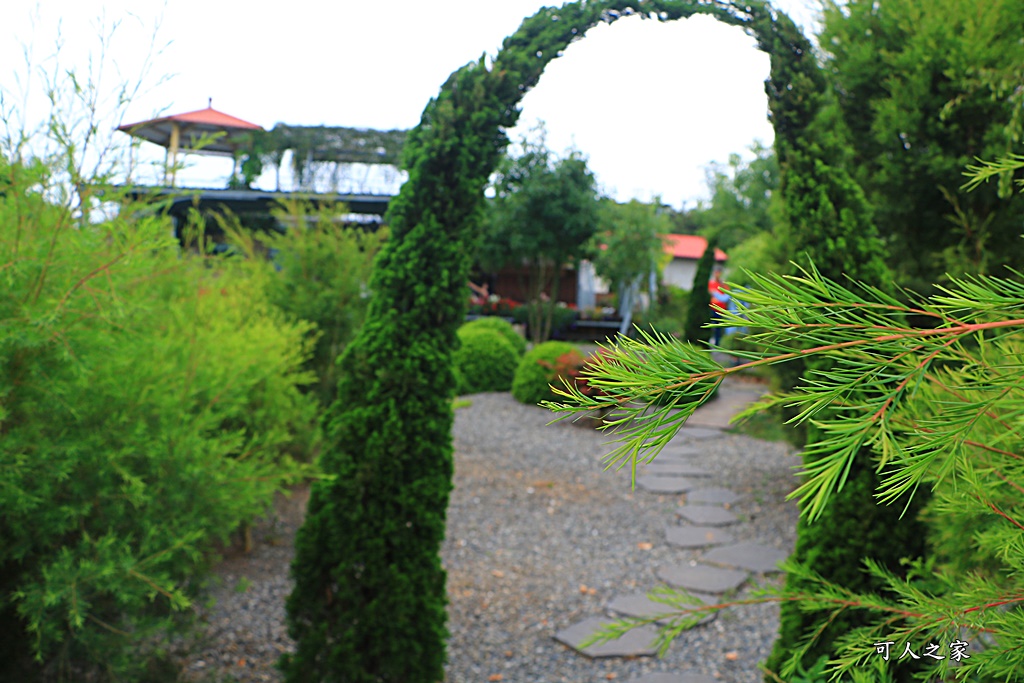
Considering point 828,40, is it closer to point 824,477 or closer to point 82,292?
point 82,292

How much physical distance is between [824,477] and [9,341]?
1990 millimetres

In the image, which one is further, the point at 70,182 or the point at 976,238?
the point at 976,238

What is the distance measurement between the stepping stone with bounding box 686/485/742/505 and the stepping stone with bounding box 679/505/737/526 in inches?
6.0

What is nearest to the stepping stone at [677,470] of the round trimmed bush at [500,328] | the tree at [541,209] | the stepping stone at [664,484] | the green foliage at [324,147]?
the stepping stone at [664,484]

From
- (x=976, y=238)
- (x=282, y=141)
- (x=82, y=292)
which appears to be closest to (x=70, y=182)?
(x=82, y=292)

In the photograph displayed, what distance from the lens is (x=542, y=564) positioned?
4.85 m

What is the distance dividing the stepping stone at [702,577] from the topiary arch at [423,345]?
7.48ft

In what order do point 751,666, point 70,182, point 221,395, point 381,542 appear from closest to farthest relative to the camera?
point 70,182 → point 381,542 → point 221,395 → point 751,666

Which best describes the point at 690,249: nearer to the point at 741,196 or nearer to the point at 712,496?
the point at 741,196

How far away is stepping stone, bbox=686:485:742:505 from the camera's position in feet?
20.3

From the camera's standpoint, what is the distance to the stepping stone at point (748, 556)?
4734 millimetres

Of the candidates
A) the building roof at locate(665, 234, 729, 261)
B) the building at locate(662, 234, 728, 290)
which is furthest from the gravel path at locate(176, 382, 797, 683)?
the building at locate(662, 234, 728, 290)

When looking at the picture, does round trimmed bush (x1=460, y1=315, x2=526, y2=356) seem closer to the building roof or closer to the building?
the building roof

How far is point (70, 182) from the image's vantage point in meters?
2.07
